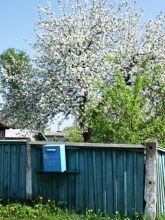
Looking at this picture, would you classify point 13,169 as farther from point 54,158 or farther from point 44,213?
point 44,213

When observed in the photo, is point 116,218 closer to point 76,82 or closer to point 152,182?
point 152,182

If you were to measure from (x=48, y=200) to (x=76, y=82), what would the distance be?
14328 millimetres

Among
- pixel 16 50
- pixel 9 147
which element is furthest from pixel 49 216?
pixel 16 50

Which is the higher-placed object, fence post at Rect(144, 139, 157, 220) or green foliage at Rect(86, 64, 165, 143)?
green foliage at Rect(86, 64, 165, 143)

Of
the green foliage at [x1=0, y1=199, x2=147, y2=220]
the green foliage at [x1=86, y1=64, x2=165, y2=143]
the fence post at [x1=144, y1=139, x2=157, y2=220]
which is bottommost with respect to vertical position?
the green foliage at [x1=0, y1=199, x2=147, y2=220]

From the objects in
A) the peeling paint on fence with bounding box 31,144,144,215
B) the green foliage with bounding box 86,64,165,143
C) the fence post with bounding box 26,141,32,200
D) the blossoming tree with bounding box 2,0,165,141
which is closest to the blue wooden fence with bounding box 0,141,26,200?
the fence post with bounding box 26,141,32,200

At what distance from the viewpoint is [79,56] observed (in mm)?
25016

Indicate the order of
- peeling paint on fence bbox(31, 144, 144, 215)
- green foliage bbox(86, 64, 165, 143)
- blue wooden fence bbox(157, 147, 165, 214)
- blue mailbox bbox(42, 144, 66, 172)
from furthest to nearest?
green foliage bbox(86, 64, 165, 143) < blue mailbox bbox(42, 144, 66, 172) < blue wooden fence bbox(157, 147, 165, 214) < peeling paint on fence bbox(31, 144, 144, 215)

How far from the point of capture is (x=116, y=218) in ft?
33.1

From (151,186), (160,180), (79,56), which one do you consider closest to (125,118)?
(160,180)

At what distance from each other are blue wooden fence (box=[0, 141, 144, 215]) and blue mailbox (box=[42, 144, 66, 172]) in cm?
17

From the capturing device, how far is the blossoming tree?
25.0m

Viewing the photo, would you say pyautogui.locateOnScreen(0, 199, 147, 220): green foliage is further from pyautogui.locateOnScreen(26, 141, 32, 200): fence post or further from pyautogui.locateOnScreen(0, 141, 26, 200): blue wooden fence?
pyautogui.locateOnScreen(0, 141, 26, 200): blue wooden fence

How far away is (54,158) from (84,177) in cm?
77
